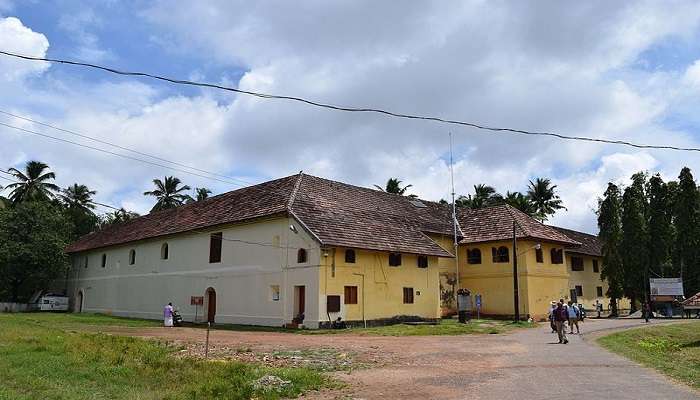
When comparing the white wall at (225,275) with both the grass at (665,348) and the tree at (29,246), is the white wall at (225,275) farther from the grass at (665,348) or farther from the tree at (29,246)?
the grass at (665,348)

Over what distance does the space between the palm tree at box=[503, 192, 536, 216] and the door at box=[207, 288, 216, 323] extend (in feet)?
107

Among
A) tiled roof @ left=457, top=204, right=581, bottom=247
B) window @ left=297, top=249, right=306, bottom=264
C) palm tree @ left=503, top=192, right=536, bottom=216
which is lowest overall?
window @ left=297, top=249, right=306, bottom=264

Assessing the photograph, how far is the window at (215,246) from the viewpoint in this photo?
1241 inches

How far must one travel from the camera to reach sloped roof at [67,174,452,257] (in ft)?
90.0

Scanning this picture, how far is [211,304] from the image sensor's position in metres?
31.8

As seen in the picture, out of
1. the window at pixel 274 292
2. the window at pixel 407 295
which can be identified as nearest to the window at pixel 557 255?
the window at pixel 407 295

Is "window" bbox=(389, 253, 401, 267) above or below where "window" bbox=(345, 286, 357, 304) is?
above

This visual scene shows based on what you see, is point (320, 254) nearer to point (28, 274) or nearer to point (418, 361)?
point (418, 361)

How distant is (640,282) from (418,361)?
97.6ft

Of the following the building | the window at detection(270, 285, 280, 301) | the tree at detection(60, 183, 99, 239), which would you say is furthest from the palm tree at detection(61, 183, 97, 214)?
the window at detection(270, 285, 280, 301)

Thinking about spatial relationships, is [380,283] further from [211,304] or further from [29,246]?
[29,246]

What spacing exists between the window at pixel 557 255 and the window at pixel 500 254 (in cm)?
323

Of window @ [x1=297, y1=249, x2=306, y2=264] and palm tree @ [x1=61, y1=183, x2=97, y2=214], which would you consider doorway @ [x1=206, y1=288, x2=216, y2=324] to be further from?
palm tree @ [x1=61, y1=183, x2=97, y2=214]

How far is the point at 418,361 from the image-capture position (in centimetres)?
1409
